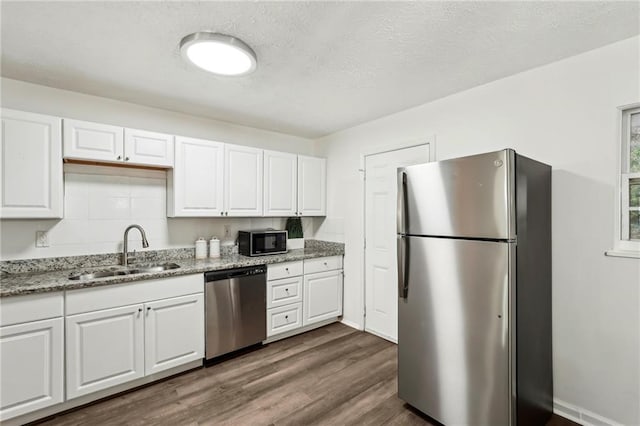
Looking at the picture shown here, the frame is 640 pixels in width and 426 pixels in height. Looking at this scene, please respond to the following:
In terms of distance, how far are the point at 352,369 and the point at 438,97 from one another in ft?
8.36

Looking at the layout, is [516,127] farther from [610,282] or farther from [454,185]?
[610,282]

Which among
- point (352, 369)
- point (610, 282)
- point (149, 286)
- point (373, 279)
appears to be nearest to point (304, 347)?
point (352, 369)

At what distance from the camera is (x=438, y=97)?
2.68 m

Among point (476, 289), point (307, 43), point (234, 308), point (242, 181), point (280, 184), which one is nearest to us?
point (476, 289)

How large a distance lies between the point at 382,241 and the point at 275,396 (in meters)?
1.81

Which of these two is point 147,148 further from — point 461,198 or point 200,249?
point 461,198

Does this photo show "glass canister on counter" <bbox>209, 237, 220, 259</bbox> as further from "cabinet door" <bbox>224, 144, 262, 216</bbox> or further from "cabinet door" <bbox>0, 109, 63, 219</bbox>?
"cabinet door" <bbox>0, 109, 63, 219</bbox>

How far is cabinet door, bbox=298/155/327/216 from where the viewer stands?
3693mm

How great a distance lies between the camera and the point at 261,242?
3266mm

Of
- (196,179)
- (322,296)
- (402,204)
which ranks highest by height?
(196,179)

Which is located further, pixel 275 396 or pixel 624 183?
pixel 275 396

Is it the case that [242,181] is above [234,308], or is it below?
above

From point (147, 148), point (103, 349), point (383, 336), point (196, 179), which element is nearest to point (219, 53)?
point (147, 148)

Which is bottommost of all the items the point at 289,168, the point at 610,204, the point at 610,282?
the point at 610,282
